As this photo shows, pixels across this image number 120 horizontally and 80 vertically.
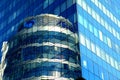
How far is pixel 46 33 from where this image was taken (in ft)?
210

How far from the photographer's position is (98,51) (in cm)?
A: 7312

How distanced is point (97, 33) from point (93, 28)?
5.77ft

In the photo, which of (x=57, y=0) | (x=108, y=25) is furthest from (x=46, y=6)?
(x=108, y=25)

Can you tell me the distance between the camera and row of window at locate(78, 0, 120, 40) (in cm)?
7524

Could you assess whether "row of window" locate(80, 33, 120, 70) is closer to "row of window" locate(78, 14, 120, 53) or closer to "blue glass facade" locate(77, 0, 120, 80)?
"blue glass facade" locate(77, 0, 120, 80)

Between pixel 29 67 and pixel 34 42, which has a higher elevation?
pixel 34 42

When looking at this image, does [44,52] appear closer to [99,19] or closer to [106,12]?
[99,19]

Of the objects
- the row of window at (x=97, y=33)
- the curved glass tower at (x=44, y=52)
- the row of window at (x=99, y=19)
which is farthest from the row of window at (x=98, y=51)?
the row of window at (x=99, y=19)

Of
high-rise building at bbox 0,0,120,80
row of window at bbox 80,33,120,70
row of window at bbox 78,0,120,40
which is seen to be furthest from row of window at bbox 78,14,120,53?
row of window at bbox 80,33,120,70

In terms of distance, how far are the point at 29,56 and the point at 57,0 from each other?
70.6 feet

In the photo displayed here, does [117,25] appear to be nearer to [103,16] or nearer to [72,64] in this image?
[103,16]

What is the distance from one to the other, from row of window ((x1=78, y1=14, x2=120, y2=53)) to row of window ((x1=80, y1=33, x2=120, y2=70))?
11.1 feet

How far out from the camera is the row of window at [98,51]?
6888 centimetres

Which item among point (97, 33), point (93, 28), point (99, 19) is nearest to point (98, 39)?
point (97, 33)
